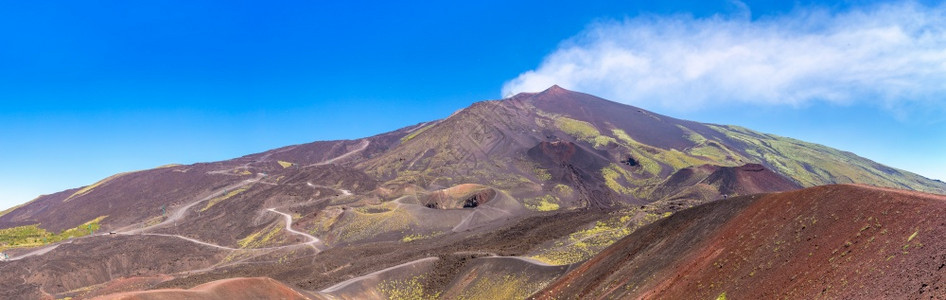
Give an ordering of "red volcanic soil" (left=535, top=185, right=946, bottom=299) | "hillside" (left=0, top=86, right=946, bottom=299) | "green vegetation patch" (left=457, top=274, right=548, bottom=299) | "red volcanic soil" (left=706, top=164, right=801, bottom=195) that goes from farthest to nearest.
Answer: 1. "red volcanic soil" (left=706, top=164, right=801, bottom=195)
2. "hillside" (left=0, top=86, right=946, bottom=299)
3. "green vegetation patch" (left=457, top=274, right=548, bottom=299)
4. "red volcanic soil" (left=535, top=185, right=946, bottom=299)

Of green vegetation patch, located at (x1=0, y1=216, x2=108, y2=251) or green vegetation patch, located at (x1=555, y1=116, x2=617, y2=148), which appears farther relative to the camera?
green vegetation patch, located at (x1=555, y1=116, x2=617, y2=148)

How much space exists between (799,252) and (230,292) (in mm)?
31659

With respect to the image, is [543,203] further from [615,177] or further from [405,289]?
[405,289]

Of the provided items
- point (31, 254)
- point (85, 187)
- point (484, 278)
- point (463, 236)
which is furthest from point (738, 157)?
point (85, 187)

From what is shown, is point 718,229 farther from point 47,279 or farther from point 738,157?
point 738,157

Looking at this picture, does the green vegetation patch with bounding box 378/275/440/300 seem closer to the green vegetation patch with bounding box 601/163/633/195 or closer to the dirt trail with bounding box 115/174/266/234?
the green vegetation patch with bounding box 601/163/633/195

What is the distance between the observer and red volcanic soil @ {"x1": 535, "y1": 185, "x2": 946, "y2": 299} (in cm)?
1336

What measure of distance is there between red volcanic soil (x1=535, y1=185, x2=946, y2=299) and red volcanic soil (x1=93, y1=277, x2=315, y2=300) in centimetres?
2043

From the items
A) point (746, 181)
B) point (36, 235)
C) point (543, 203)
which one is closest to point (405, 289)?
point (543, 203)

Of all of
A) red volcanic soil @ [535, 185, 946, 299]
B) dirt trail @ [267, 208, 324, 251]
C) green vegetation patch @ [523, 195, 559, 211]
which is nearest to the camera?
red volcanic soil @ [535, 185, 946, 299]

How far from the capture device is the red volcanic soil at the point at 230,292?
26.2 metres

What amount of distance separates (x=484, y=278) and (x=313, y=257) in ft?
110

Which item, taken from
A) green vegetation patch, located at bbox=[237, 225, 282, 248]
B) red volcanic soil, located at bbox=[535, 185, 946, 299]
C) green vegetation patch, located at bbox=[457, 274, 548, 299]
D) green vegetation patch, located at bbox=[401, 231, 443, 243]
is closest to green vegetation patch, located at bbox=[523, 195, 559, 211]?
green vegetation patch, located at bbox=[401, 231, 443, 243]

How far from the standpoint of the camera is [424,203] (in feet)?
322
